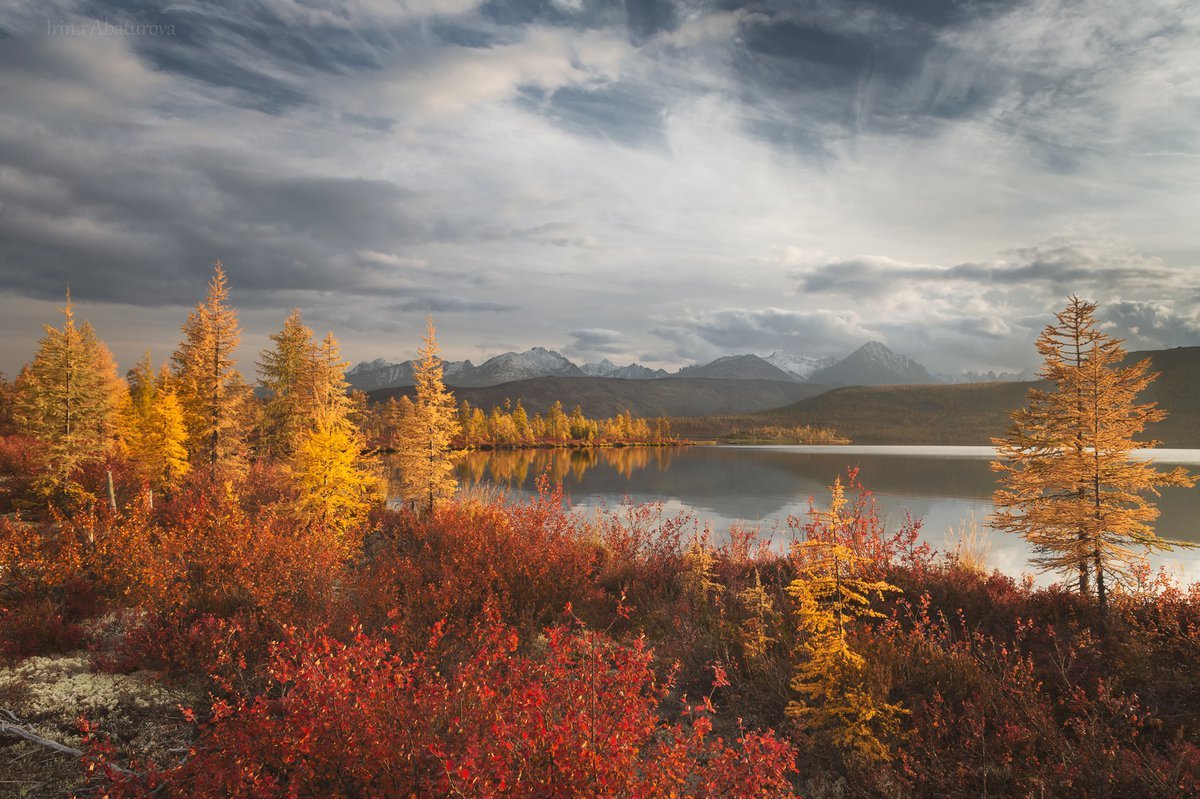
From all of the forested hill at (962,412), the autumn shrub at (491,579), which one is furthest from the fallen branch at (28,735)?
the forested hill at (962,412)

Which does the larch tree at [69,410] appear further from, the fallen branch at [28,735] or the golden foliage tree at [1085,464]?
the golden foliage tree at [1085,464]

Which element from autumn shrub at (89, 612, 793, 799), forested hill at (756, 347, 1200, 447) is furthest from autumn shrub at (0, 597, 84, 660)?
forested hill at (756, 347, 1200, 447)

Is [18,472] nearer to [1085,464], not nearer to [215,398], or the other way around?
[215,398]

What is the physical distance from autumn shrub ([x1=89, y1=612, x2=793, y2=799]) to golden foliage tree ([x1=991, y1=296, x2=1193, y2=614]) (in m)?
8.28

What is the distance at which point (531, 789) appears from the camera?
122 inches

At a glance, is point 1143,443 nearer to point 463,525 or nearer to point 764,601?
point 764,601

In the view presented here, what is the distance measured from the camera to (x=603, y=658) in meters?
7.00

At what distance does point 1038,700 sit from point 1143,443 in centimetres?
576

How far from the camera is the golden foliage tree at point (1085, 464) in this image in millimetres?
9031

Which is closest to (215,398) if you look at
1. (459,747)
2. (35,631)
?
(35,631)

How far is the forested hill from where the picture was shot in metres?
131

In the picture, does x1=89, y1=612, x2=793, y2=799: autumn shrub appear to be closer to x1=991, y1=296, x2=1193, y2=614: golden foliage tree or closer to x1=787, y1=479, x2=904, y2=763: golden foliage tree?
x1=787, y1=479, x2=904, y2=763: golden foliage tree

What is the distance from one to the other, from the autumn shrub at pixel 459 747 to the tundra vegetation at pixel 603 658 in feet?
0.09

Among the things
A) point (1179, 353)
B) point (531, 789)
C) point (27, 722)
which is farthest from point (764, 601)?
point (1179, 353)
